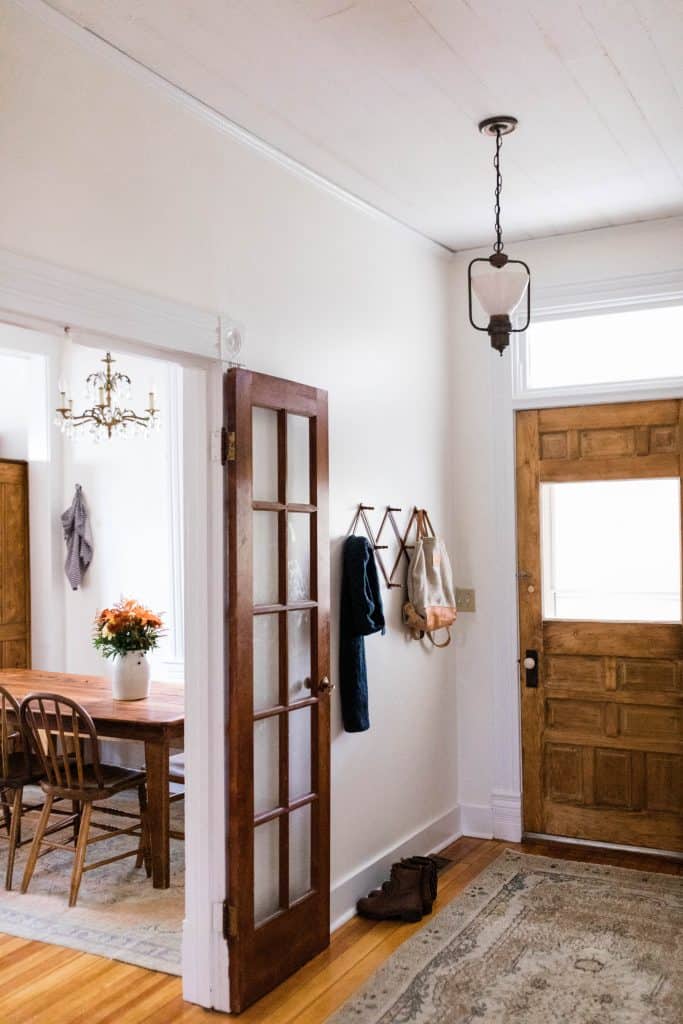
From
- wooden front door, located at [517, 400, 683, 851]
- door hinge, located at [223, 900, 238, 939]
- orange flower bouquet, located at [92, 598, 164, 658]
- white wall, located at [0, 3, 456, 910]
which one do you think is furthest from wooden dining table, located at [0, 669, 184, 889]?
wooden front door, located at [517, 400, 683, 851]

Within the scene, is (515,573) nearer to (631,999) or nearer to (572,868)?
(572,868)

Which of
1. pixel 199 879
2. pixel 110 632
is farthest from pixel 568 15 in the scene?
pixel 110 632

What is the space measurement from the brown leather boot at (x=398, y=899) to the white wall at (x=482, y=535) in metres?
1.00

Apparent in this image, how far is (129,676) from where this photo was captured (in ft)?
15.3

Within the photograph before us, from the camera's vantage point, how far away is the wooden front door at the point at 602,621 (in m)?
4.48

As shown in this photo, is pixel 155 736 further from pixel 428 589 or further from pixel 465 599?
pixel 465 599

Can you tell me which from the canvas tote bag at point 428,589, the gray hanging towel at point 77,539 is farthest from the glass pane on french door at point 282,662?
the gray hanging towel at point 77,539

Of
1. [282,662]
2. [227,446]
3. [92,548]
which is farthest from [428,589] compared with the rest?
[92,548]

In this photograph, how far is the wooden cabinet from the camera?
629cm

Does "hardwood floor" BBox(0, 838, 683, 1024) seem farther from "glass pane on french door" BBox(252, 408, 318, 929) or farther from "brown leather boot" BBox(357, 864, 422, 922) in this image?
"glass pane on french door" BBox(252, 408, 318, 929)

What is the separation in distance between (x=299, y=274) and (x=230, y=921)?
2.24 m

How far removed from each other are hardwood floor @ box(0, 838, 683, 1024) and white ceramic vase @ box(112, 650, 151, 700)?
1.25 m

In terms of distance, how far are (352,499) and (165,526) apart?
2298 millimetres

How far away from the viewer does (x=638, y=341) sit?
14.9ft
